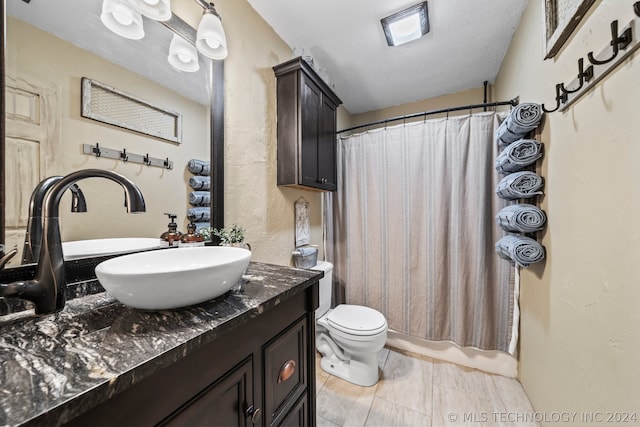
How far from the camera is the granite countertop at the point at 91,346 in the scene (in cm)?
33

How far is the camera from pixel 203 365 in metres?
0.54

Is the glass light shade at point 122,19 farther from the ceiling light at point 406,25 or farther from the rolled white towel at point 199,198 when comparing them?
the ceiling light at point 406,25

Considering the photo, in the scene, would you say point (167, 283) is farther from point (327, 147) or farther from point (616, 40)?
point (327, 147)

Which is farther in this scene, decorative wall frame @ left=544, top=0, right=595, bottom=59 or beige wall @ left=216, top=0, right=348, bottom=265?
beige wall @ left=216, top=0, right=348, bottom=265

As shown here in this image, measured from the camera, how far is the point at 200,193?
1169 millimetres

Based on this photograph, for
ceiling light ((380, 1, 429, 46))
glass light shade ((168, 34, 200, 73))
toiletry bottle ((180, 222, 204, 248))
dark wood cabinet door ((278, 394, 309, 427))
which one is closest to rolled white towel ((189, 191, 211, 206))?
toiletry bottle ((180, 222, 204, 248))

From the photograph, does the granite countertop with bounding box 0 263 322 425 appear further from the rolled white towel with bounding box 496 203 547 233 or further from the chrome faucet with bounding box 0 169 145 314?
the rolled white towel with bounding box 496 203 547 233

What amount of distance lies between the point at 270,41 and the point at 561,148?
5.85ft

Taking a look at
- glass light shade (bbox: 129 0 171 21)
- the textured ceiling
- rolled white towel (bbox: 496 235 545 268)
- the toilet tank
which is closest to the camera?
glass light shade (bbox: 129 0 171 21)

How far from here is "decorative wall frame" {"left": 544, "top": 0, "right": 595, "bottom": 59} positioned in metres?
0.89

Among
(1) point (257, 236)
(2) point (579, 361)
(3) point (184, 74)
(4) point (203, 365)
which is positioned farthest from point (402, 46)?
(4) point (203, 365)

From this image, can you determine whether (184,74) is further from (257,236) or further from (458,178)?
(458,178)

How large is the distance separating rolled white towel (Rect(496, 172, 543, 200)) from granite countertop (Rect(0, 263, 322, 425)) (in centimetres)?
135

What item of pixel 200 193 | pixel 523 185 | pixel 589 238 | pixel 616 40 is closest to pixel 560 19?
pixel 616 40
